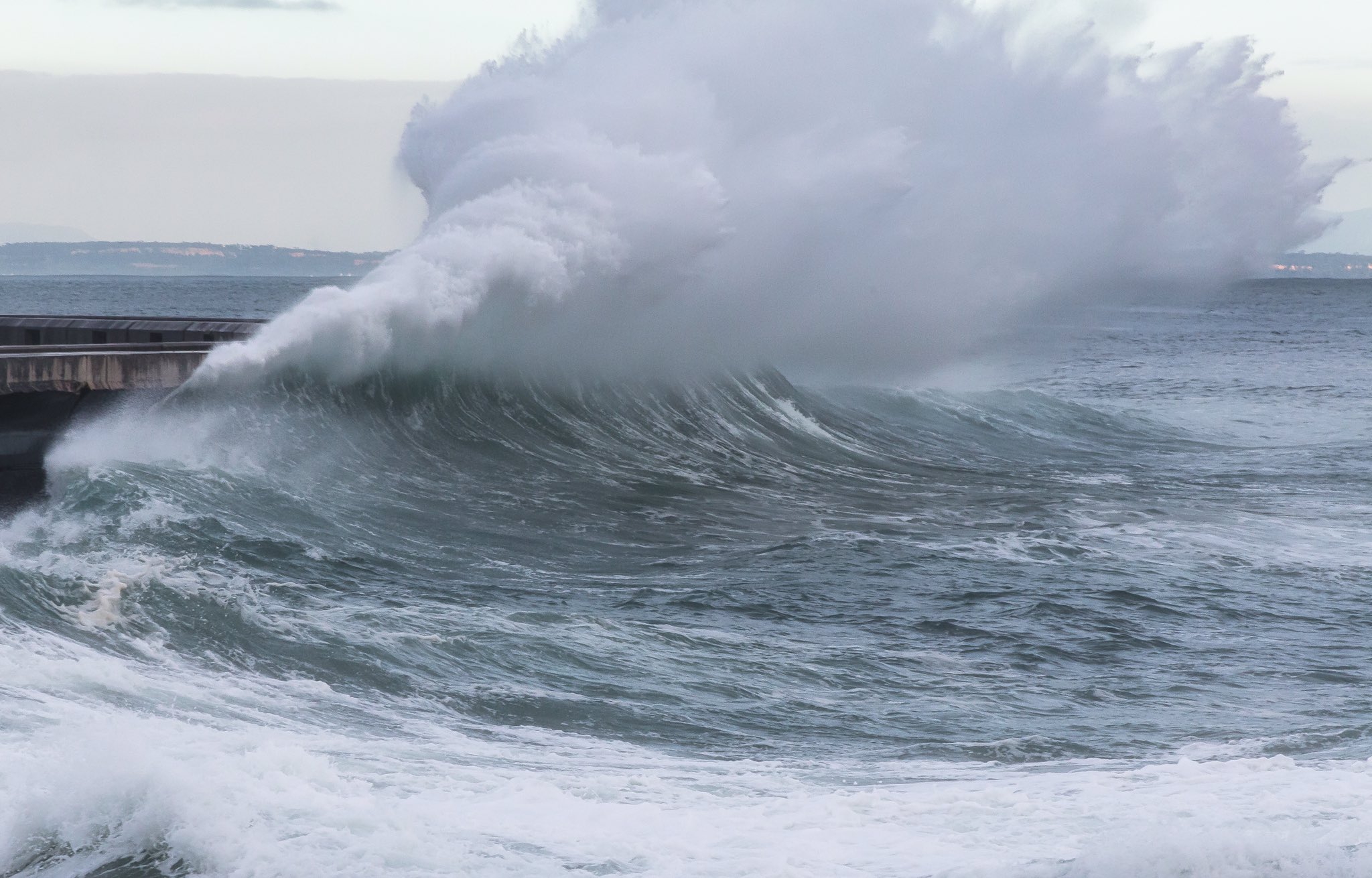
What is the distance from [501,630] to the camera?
9750mm

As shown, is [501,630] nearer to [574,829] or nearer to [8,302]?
[574,829]

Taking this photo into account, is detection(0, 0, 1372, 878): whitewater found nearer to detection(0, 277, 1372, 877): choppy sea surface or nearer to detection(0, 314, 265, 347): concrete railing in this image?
detection(0, 277, 1372, 877): choppy sea surface

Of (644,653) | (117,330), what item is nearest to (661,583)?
(644,653)

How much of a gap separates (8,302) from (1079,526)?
9466 cm

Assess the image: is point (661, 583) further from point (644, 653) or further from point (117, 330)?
point (117, 330)

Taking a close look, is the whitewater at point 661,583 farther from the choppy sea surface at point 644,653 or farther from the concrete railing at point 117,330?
the concrete railing at point 117,330

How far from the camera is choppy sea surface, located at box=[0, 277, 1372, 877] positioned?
5879mm

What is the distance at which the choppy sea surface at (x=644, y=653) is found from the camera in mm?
5879

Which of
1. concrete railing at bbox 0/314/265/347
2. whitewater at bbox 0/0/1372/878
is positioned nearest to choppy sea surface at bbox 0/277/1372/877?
whitewater at bbox 0/0/1372/878

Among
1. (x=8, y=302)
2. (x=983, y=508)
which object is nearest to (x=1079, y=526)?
(x=983, y=508)

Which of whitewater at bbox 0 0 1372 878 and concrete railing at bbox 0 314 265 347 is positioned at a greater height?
concrete railing at bbox 0 314 265 347

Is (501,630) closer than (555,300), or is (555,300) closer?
(501,630)

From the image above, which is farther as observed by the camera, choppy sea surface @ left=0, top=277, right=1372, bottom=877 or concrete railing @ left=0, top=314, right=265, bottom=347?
concrete railing @ left=0, top=314, right=265, bottom=347

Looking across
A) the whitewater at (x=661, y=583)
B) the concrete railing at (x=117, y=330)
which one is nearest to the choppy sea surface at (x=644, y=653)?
the whitewater at (x=661, y=583)
